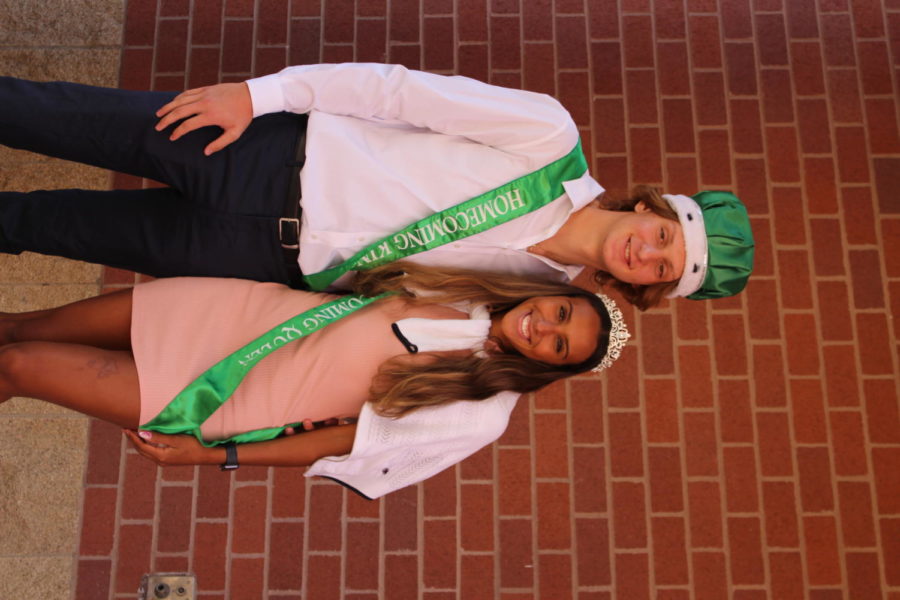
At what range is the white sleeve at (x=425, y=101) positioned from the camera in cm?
187

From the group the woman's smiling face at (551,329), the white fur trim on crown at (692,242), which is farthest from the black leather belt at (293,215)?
the white fur trim on crown at (692,242)

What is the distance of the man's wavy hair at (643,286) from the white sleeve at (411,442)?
46 cm

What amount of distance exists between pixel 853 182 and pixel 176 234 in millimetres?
2971

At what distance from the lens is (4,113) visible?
191 cm

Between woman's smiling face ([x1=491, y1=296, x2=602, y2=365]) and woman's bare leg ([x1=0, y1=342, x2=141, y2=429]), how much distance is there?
94 cm

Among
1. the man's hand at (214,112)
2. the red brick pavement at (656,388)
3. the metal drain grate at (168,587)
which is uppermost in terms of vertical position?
the man's hand at (214,112)

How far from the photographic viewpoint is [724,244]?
2.06 meters

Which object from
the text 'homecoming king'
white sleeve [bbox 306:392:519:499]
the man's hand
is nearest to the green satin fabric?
the text 'homecoming king'

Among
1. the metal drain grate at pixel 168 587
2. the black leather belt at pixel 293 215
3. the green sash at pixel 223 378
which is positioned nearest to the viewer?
the green sash at pixel 223 378

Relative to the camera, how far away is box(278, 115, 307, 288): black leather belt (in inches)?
75.4

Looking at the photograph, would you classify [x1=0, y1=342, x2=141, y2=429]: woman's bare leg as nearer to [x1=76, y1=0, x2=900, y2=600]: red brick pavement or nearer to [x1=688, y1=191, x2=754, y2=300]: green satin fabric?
[x1=76, y1=0, x2=900, y2=600]: red brick pavement

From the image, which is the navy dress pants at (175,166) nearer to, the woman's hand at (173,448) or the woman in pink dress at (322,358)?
the woman in pink dress at (322,358)

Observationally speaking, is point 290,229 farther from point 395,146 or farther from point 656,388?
point 656,388

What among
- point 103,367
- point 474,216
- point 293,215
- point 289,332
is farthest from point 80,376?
point 474,216
